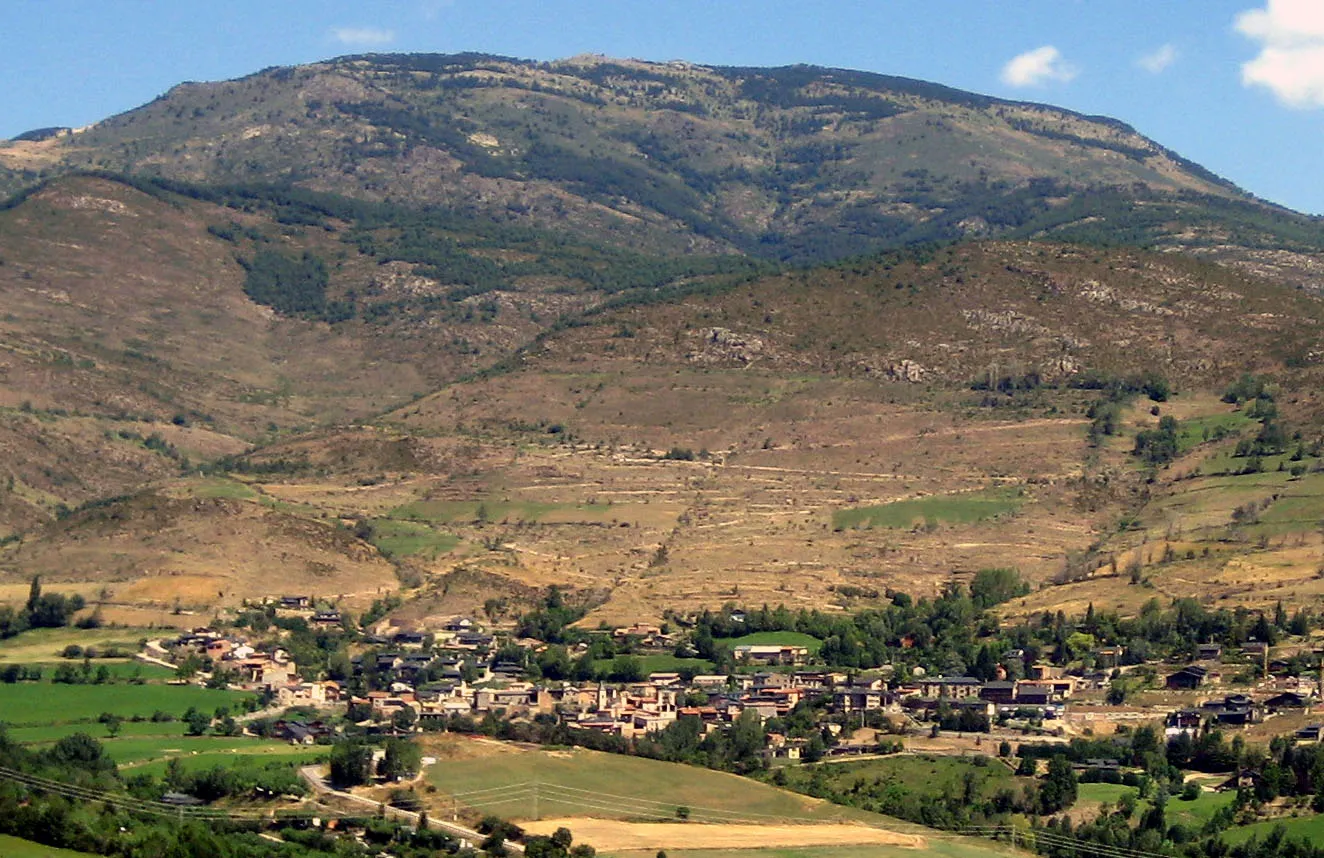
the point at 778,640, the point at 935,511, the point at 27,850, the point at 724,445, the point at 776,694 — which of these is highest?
the point at 724,445

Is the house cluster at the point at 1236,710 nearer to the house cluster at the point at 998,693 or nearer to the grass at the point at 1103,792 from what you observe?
the house cluster at the point at 998,693

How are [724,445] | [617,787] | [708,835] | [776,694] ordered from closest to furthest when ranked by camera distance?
[708,835] < [617,787] < [776,694] < [724,445]

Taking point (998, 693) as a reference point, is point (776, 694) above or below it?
below

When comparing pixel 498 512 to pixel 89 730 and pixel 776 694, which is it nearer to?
pixel 776 694

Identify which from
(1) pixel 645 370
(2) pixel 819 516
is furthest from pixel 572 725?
(1) pixel 645 370

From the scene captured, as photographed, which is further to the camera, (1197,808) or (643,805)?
(1197,808)

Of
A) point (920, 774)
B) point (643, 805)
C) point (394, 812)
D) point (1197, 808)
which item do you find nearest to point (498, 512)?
point (920, 774)
